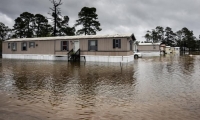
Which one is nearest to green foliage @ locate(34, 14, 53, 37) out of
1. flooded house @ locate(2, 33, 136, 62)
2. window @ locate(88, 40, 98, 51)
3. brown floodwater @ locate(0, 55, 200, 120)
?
flooded house @ locate(2, 33, 136, 62)

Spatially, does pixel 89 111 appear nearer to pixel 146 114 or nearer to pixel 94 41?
pixel 146 114

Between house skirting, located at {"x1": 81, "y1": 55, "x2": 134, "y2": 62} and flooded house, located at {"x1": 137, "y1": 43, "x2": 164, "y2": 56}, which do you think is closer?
house skirting, located at {"x1": 81, "y1": 55, "x2": 134, "y2": 62}

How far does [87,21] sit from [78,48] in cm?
2664

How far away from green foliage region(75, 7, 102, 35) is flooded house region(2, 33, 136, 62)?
2213cm

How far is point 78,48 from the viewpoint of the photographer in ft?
90.0

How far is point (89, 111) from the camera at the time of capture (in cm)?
551

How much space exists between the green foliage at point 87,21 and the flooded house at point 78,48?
2213 centimetres

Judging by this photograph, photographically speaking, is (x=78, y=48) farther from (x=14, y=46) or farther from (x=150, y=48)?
(x=150, y=48)

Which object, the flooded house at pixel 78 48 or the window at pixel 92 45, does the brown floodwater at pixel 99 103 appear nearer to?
the flooded house at pixel 78 48

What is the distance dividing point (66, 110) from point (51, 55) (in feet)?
82.6

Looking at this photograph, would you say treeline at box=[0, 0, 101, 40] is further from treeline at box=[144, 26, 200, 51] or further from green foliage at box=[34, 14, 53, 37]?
treeline at box=[144, 26, 200, 51]

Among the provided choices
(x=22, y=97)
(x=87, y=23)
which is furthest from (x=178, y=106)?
(x=87, y=23)

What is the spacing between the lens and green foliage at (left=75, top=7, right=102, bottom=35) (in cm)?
5222

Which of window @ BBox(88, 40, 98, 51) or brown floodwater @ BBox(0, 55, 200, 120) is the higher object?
window @ BBox(88, 40, 98, 51)
